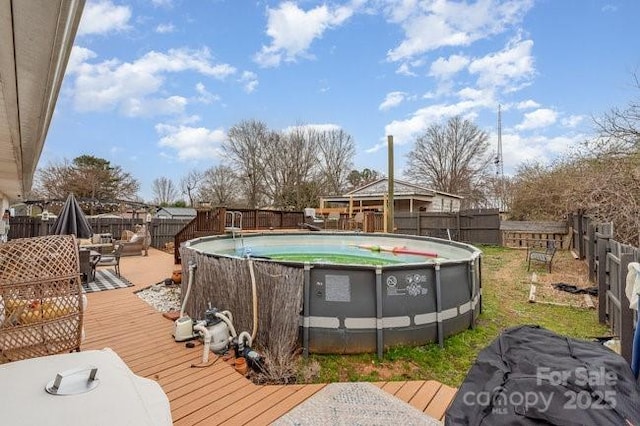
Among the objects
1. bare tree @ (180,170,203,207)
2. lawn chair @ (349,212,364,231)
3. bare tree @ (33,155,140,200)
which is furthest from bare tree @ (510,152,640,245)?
bare tree @ (180,170,203,207)

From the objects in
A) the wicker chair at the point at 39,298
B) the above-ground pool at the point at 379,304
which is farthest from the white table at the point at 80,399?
the above-ground pool at the point at 379,304

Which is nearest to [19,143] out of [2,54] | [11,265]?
[11,265]

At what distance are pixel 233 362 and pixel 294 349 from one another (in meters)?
0.79

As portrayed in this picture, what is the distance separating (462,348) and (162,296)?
6.04 metres

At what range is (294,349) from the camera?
4.30m

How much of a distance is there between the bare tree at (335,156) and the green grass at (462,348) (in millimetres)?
26525

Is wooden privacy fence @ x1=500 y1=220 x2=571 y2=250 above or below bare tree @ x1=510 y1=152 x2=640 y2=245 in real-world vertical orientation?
below

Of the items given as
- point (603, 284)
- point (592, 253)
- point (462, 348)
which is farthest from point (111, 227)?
point (592, 253)

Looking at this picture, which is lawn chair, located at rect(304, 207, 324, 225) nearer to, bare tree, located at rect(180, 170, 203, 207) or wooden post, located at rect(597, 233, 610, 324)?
wooden post, located at rect(597, 233, 610, 324)

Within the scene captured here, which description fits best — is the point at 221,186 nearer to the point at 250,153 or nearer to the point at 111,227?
the point at 250,153

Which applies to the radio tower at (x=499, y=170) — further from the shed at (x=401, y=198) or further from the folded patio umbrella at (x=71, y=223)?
the folded patio umbrella at (x=71, y=223)

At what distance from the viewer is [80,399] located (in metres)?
1.27

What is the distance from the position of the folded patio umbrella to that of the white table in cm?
618

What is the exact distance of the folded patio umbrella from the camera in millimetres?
6645
